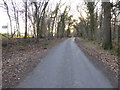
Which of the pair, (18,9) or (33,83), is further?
(18,9)

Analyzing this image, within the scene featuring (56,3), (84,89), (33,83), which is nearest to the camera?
(84,89)

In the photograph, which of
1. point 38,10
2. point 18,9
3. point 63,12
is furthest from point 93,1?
point 63,12

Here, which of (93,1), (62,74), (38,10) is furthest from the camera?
(93,1)

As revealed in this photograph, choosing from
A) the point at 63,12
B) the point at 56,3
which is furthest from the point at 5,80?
the point at 63,12

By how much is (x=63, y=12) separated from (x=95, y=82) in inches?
1544

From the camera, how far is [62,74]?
580cm

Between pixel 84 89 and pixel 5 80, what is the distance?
3241mm

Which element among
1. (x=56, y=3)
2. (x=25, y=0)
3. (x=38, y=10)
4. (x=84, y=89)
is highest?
(x=56, y=3)

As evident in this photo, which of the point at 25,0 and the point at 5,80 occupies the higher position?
the point at 25,0

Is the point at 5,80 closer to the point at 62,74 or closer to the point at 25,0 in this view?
the point at 62,74

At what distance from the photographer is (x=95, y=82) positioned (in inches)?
192

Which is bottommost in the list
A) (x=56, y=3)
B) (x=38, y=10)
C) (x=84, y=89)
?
(x=84, y=89)

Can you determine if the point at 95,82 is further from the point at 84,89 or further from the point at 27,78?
the point at 27,78

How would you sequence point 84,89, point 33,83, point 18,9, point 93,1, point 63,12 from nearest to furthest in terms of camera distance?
point 84,89 → point 33,83 → point 93,1 → point 18,9 → point 63,12
